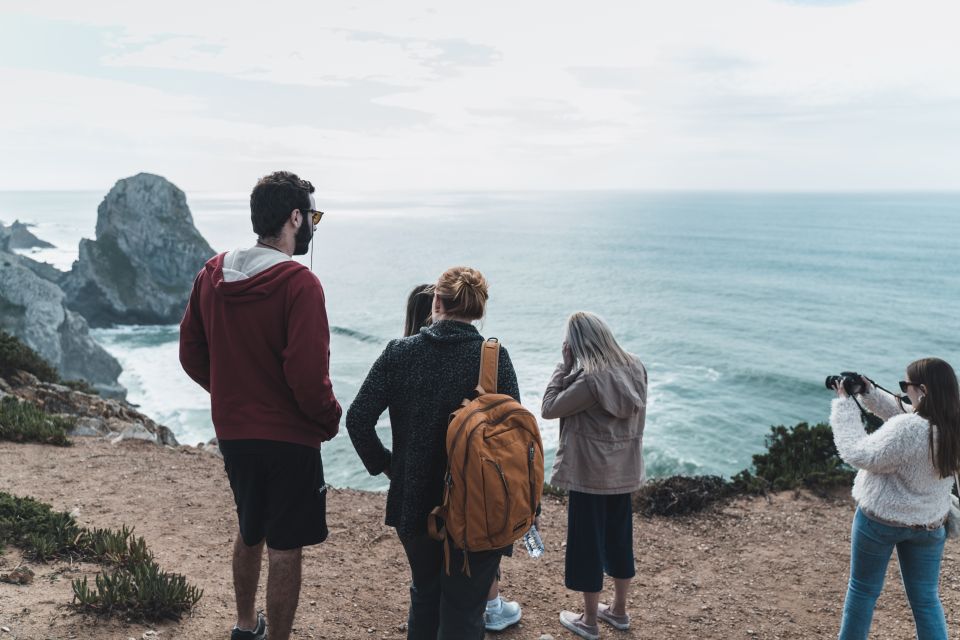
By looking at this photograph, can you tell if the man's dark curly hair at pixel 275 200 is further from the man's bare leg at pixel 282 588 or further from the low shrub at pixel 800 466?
the low shrub at pixel 800 466

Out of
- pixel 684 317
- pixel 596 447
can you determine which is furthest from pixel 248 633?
pixel 684 317

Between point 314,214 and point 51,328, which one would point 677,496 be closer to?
point 314,214

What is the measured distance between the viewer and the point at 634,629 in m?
5.03

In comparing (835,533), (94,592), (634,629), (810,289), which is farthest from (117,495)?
(810,289)

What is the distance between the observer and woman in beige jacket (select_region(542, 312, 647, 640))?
409cm

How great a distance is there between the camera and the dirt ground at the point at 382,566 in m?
4.66

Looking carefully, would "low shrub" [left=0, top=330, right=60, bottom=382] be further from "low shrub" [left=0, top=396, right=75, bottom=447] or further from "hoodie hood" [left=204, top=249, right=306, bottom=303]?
"hoodie hood" [left=204, top=249, right=306, bottom=303]

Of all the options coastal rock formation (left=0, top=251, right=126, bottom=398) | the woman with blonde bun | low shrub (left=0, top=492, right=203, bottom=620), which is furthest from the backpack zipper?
coastal rock formation (left=0, top=251, right=126, bottom=398)

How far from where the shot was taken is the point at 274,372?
316cm

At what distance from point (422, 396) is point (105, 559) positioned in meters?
3.67

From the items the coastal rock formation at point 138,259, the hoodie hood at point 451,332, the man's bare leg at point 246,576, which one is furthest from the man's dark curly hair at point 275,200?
the coastal rock formation at point 138,259

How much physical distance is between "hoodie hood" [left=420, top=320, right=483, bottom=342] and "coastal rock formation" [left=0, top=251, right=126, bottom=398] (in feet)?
151

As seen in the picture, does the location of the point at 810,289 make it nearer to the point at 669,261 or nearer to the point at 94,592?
the point at 669,261

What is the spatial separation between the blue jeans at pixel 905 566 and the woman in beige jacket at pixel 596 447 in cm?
134
